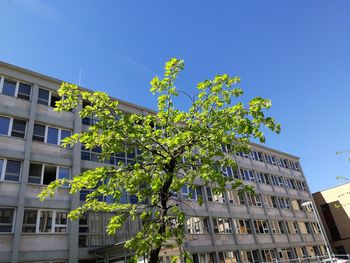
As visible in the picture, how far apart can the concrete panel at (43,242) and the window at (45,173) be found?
3.27 meters

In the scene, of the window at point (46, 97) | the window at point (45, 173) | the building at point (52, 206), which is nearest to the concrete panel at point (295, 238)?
the building at point (52, 206)

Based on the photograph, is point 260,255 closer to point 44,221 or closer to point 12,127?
point 44,221

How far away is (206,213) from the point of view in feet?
90.7

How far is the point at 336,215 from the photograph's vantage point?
47125 millimetres

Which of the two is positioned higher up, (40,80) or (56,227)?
(40,80)

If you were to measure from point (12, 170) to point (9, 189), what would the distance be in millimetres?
1258

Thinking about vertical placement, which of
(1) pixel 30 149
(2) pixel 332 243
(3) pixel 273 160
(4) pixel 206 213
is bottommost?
(2) pixel 332 243

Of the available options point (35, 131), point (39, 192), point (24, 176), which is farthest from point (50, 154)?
point (39, 192)

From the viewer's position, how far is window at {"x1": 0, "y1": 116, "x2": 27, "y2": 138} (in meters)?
19.1

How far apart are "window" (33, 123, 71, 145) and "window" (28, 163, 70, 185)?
70.6 inches

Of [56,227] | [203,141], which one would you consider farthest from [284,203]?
[203,141]

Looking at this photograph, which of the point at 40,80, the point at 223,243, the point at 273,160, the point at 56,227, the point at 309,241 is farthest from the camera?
Answer: the point at 273,160

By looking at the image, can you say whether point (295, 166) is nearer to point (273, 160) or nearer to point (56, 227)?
point (273, 160)

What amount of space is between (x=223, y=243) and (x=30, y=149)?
1809cm
